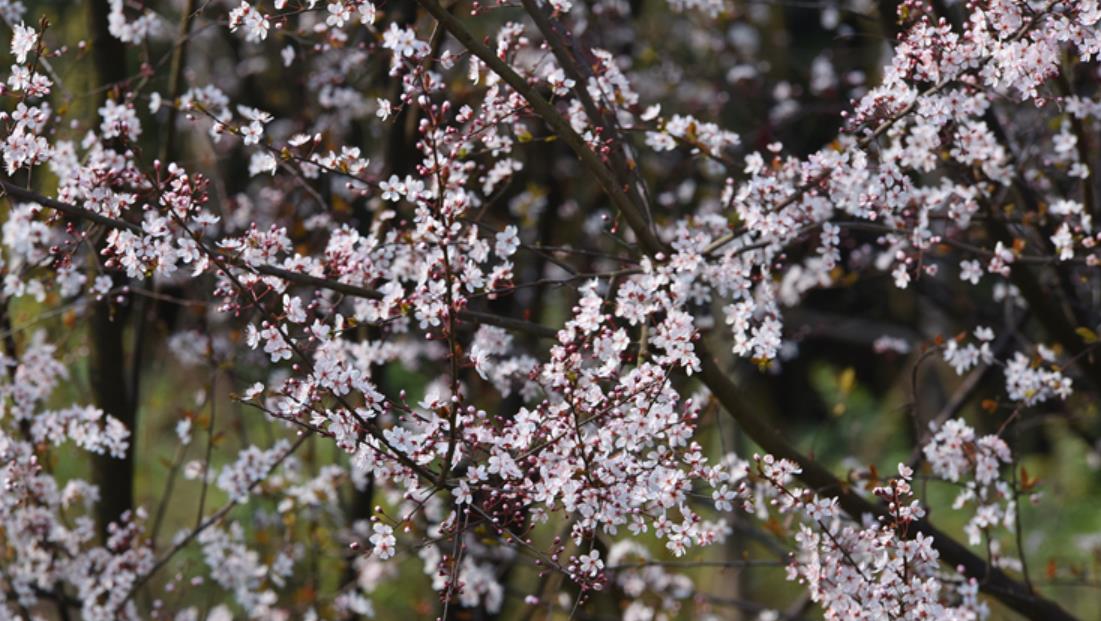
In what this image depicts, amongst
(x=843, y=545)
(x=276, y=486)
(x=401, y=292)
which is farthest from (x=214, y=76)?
(x=843, y=545)

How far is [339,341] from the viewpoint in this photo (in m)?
4.52

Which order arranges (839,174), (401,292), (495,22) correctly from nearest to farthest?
(401,292) < (839,174) < (495,22)

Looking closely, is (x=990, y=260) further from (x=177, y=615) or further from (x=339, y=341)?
(x=177, y=615)

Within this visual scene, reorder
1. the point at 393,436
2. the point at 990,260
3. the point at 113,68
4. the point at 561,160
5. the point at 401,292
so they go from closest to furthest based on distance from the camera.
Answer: the point at 393,436
the point at 401,292
the point at 990,260
the point at 113,68
the point at 561,160

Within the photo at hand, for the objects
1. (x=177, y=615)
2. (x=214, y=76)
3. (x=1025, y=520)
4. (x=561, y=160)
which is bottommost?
(x=177, y=615)

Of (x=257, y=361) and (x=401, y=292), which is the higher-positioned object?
(x=257, y=361)

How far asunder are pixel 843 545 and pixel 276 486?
9.69 ft

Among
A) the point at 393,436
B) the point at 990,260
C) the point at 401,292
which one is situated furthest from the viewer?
the point at 990,260

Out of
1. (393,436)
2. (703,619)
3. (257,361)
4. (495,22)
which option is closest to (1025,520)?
(703,619)

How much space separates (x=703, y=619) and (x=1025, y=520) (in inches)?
201

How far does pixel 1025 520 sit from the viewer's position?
1073cm

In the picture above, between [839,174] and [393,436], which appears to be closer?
[393,436]

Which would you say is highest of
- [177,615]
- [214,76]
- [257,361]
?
[214,76]

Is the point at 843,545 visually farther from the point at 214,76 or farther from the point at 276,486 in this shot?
the point at 214,76
